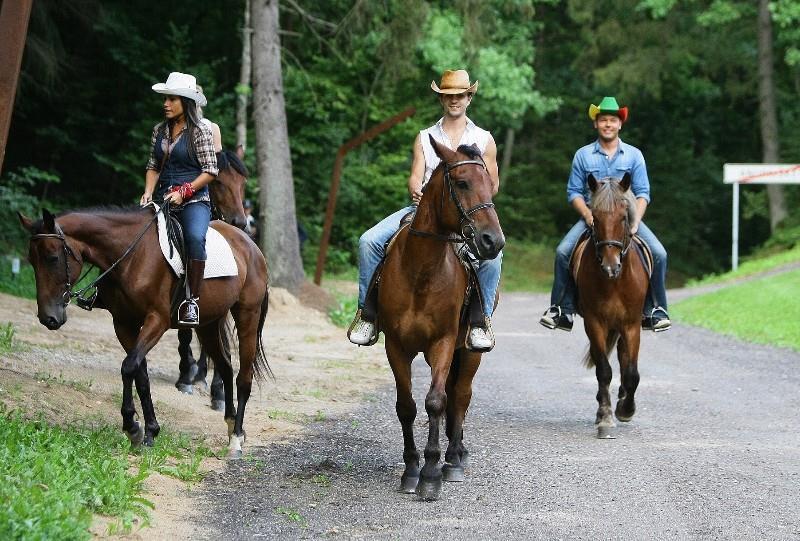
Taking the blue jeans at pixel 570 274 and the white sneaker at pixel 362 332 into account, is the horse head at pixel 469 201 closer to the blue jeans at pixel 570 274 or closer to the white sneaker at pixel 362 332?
the white sneaker at pixel 362 332

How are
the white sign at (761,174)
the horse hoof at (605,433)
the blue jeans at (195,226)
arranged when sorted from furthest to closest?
the white sign at (761,174), the horse hoof at (605,433), the blue jeans at (195,226)

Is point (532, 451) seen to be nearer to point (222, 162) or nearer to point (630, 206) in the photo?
point (630, 206)

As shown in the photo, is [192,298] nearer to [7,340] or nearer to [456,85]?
[456,85]

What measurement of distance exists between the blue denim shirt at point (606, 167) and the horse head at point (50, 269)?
5.06 m

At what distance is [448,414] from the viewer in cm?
880

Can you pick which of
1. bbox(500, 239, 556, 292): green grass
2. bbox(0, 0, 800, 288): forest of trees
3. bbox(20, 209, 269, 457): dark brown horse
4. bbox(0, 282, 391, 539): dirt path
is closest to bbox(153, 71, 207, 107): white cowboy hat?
bbox(20, 209, 269, 457): dark brown horse

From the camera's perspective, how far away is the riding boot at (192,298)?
9283 millimetres

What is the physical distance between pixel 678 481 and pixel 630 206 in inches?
133

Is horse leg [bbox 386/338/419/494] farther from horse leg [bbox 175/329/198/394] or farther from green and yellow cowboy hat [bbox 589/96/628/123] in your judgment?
horse leg [bbox 175/329/198/394]

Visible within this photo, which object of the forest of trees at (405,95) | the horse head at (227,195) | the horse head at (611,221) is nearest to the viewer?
the horse head at (611,221)

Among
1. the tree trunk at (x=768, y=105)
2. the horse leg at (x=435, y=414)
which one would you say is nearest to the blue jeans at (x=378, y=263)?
the horse leg at (x=435, y=414)

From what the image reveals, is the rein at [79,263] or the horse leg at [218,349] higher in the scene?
the rein at [79,263]

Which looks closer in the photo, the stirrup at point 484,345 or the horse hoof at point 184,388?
the stirrup at point 484,345

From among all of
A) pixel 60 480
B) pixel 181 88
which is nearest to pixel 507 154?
pixel 181 88
